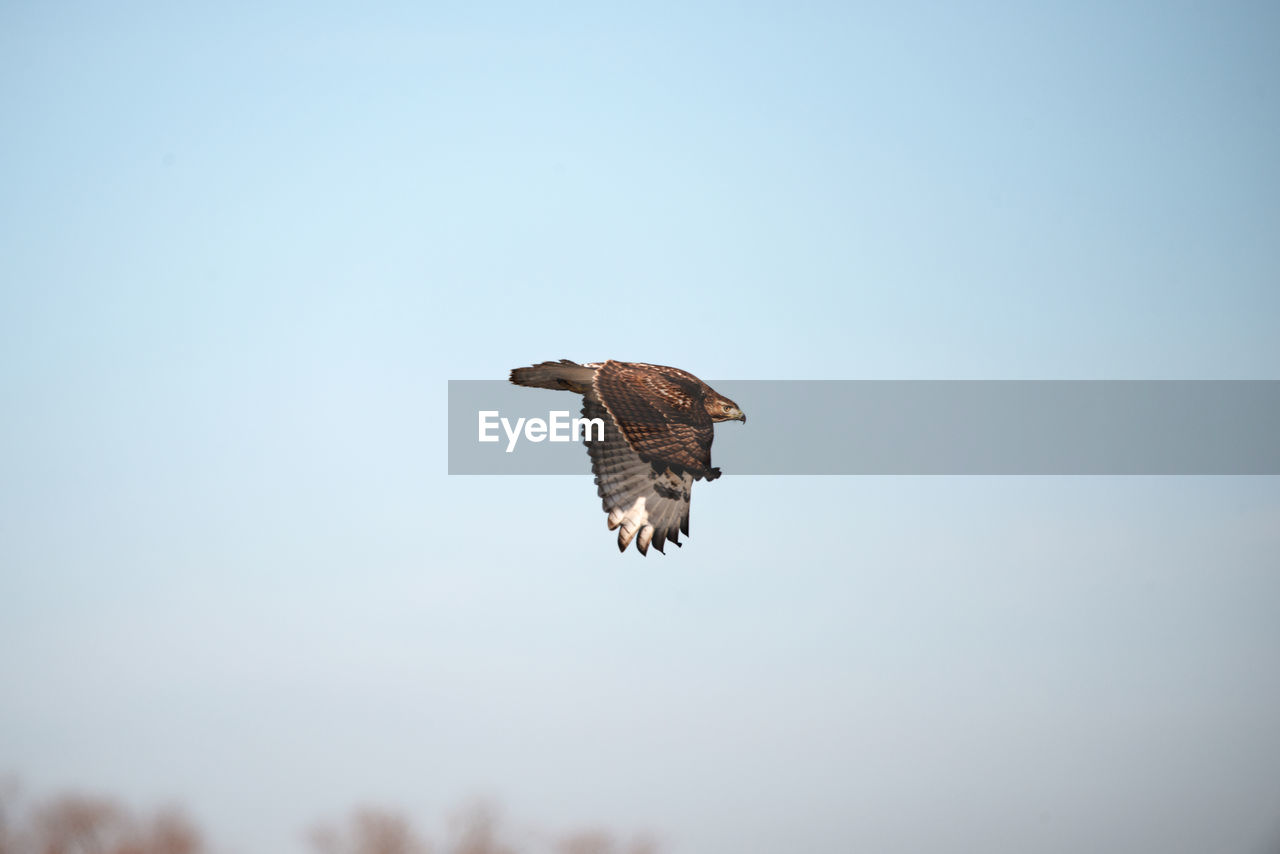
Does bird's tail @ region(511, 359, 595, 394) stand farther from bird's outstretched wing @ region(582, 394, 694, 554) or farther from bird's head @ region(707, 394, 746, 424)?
bird's head @ region(707, 394, 746, 424)

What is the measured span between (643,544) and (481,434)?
11.9ft

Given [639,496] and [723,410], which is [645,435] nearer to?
[639,496]

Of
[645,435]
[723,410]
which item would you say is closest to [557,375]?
[645,435]

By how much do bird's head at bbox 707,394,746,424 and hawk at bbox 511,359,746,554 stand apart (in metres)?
0.02

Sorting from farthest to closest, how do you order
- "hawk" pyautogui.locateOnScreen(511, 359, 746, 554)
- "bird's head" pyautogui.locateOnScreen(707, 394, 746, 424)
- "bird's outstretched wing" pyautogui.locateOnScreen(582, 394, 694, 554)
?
"bird's head" pyautogui.locateOnScreen(707, 394, 746, 424)
"bird's outstretched wing" pyautogui.locateOnScreen(582, 394, 694, 554)
"hawk" pyautogui.locateOnScreen(511, 359, 746, 554)

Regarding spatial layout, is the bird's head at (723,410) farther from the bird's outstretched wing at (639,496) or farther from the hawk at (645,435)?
the bird's outstretched wing at (639,496)

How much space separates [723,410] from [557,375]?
125 inches

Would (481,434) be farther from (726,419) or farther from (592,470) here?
(726,419)

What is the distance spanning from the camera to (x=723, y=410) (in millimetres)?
29594

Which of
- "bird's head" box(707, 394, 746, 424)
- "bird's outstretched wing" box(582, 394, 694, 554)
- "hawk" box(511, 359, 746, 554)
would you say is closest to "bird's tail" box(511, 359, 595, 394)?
"hawk" box(511, 359, 746, 554)

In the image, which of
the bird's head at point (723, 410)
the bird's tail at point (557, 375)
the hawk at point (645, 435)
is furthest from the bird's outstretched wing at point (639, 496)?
the bird's head at point (723, 410)

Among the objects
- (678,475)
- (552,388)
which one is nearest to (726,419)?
(678,475)

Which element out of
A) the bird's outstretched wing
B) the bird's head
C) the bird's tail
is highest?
the bird's tail

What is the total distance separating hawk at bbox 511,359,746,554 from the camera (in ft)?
91.1
